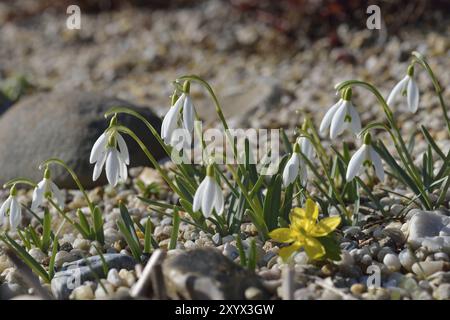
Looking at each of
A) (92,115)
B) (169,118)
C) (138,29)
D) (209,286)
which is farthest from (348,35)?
(209,286)

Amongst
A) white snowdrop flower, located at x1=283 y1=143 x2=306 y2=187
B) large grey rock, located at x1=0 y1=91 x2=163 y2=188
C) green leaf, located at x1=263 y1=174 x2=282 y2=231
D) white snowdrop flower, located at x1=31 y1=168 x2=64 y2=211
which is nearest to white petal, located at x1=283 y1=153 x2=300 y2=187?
white snowdrop flower, located at x1=283 y1=143 x2=306 y2=187

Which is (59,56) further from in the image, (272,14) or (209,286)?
(209,286)

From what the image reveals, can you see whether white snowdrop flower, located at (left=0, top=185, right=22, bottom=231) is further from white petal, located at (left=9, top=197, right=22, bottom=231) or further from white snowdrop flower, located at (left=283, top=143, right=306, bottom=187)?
white snowdrop flower, located at (left=283, top=143, right=306, bottom=187)

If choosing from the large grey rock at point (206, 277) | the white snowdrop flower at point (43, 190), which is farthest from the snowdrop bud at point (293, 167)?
the white snowdrop flower at point (43, 190)

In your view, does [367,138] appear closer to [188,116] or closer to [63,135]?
[188,116]

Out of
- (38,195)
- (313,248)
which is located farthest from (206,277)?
(38,195)

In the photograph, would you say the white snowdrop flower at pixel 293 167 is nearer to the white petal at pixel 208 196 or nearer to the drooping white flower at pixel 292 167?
the drooping white flower at pixel 292 167
